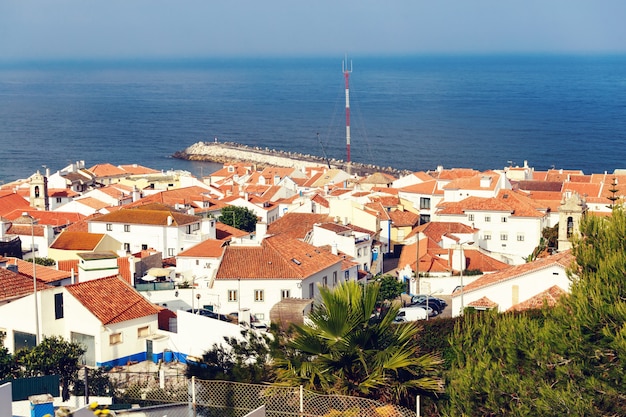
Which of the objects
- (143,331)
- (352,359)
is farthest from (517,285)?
(352,359)

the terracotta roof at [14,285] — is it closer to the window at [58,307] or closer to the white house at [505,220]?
the window at [58,307]

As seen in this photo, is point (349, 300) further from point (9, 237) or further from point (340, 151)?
point (340, 151)

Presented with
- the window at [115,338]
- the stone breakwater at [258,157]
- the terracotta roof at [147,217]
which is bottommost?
the stone breakwater at [258,157]

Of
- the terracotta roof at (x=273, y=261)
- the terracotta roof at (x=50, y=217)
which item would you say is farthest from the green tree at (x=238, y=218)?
the terracotta roof at (x=273, y=261)

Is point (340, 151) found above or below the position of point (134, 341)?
below

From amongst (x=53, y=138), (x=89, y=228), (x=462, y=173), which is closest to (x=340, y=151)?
(x=53, y=138)

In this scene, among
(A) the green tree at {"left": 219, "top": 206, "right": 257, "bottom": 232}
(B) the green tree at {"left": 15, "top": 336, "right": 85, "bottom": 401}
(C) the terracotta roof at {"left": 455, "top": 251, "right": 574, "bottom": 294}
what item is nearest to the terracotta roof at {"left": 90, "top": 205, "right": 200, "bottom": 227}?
(A) the green tree at {"left": 219, "top": 206, "right": 257, "bottom": 232}

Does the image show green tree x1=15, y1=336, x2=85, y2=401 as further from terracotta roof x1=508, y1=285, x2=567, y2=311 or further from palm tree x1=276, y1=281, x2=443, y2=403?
terracotta roof x1=508, y1=285, x2=567, y2=311
